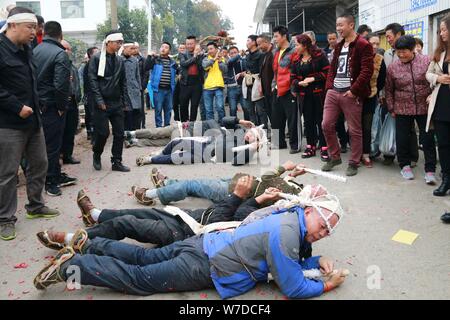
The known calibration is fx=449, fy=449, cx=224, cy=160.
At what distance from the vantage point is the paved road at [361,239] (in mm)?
3160

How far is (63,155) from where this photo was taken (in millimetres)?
7328

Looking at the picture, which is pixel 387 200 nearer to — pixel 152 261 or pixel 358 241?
pixel 358 241

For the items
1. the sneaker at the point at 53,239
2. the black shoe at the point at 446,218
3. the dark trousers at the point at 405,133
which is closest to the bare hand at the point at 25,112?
the sneaker at the point at 53,239

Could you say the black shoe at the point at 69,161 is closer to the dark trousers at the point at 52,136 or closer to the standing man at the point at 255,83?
the dark trousers at the point at 52,136

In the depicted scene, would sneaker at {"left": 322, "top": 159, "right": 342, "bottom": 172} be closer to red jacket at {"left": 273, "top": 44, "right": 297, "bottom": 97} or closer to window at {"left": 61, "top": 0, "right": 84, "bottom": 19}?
red jacket at {"left": 273, "top": 44, "right": 297, "bottom": 97}

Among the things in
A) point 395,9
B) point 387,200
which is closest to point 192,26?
point 395,9

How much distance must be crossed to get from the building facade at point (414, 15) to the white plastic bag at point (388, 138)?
178 centimetres

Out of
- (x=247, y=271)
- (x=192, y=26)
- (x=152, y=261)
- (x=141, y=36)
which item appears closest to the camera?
(x=247, y=271)

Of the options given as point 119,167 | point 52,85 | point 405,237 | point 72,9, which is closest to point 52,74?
point 52,85

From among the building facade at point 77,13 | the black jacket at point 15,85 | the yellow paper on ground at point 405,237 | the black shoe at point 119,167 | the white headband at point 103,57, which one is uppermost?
the building facade at point 77,13

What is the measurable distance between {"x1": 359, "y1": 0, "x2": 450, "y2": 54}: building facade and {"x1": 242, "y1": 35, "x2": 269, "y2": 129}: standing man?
2907 millimetres

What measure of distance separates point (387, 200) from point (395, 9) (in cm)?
597

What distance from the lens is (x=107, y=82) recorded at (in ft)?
21.1

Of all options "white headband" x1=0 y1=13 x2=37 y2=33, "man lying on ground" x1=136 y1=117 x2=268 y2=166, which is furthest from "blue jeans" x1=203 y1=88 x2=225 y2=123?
"white headband" x1=0 y1=13 x2=37 y2=33
